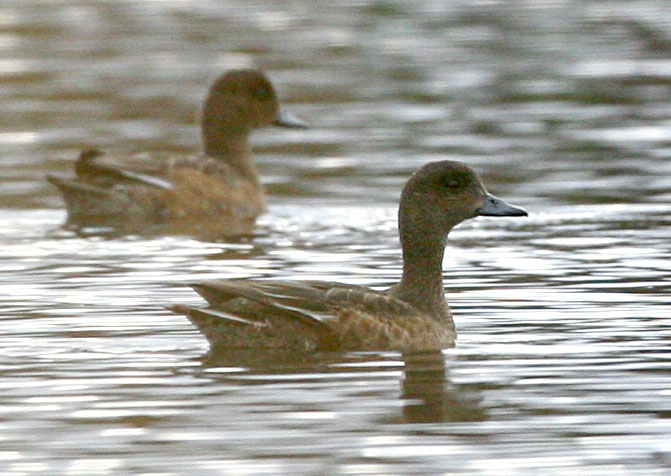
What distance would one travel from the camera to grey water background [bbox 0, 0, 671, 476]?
28.3 feet

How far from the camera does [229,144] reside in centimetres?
1750

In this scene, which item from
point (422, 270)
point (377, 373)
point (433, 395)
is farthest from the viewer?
point (422, 270)

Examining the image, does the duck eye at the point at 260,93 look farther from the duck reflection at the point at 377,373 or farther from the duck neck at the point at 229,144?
the duck reflection at the point at 377,373

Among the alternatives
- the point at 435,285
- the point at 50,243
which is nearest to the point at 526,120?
the point at 50,243

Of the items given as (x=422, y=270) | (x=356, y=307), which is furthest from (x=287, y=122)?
(x=356, y=307)

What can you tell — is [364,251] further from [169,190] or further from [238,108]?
[238,108]

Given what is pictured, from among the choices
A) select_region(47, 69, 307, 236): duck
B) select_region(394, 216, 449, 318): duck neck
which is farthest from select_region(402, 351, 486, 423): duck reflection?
select_region(47, 69, 307, 236): duck

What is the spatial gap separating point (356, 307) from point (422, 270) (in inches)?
26.1

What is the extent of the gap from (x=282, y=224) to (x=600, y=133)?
4935 mm

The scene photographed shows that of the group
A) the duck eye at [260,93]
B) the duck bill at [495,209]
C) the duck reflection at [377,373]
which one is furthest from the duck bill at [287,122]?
the duck reflection at [377,373]

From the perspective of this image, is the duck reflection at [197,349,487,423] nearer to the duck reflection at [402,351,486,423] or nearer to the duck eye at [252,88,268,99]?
the duck reflection at [402,351,486,423]

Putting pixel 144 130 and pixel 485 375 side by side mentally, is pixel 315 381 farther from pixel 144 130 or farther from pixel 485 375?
pixel 144 130

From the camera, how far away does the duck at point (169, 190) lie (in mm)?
16344

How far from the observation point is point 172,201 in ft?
54.5
